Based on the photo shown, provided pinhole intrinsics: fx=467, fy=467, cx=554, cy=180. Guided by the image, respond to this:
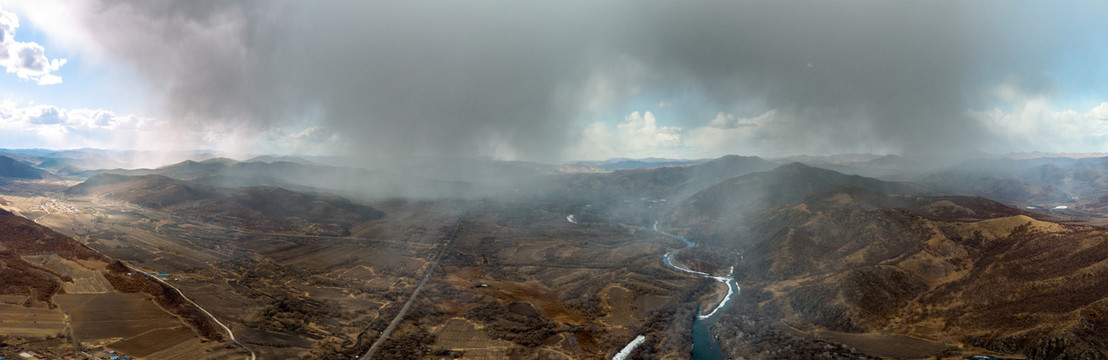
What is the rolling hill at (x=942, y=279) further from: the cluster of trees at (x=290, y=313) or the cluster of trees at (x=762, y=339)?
the cluster of trees at (x=290, y=313)

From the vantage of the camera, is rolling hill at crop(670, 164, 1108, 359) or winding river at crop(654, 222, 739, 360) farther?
winding river at crop(654, 222, 739, 360)

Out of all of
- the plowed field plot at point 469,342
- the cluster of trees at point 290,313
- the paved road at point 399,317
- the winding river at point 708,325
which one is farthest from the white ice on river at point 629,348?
the cluster of trees at point 290,313

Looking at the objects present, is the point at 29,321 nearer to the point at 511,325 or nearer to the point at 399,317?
the point at 399,317

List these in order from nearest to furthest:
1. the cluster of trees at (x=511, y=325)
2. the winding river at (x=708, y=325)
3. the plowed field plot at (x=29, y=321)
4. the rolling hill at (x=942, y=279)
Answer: the plowed field plot at (x=29, y=321) → the rolling hill at (x=942, y=279) → the winding river at (x=708, y=325) → the cluster of trees at (x=511, y=325)

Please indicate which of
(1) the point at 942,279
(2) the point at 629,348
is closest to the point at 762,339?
(2) the point at 629,348

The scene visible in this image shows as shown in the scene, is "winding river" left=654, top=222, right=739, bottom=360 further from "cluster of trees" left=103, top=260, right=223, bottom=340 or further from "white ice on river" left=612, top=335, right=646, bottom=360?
"cluster of trees" left=103, top=260, right=223, bottom=340

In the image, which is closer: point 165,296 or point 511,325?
point 165,296

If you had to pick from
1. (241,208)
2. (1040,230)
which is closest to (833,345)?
(1040,230)

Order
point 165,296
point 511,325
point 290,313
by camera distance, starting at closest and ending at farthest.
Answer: point 165,296, point 511,325, point 290,313

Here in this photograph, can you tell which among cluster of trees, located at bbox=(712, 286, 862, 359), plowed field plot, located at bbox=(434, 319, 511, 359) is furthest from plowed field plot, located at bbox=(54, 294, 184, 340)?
cluster of trees, located at bbox=(712, 286, 862, 359)
